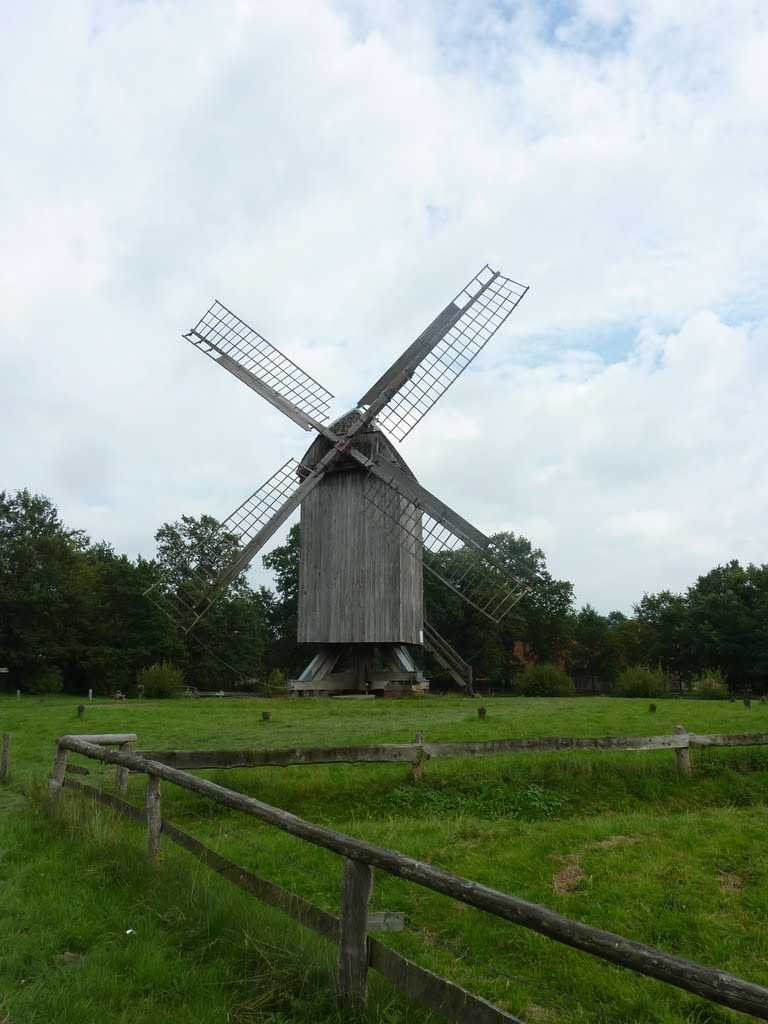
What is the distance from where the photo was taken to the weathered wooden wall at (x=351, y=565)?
25094mm

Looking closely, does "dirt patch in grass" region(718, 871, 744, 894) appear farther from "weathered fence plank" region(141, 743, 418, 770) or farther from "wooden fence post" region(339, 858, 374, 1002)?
"wooden fence post" region(339, 858, 374, 1002)

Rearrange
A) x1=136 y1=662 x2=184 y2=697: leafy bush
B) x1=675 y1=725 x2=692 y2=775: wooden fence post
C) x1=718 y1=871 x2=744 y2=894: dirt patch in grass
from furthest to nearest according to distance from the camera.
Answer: x1=136 y1=662 x2=184 y2=697: leafy bush
x1=675 y1=725 x2=692 y2=775: wooden fence post
x1=718 y1=871 x2=744 y2=894: dirt patch in grass

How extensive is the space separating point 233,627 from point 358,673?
113 ft

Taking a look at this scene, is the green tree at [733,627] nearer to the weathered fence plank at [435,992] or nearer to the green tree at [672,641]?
the green tree at [672,641]

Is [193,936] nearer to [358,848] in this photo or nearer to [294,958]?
[294,958]

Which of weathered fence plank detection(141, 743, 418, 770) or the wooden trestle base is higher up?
the wooden trestle base

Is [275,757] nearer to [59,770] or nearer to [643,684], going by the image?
[59,770]

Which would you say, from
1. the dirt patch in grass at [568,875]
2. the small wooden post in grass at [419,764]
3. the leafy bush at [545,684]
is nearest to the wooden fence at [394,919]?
the dirt patch in grass at [568,875]

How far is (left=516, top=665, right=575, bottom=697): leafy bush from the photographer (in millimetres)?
34250

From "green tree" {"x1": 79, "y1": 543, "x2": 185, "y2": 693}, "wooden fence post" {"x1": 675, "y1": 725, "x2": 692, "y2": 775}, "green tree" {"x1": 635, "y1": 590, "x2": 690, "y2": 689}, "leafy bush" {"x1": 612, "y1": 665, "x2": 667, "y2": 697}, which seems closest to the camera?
"wooden fence post" {"x1": 675, "y1": 725, "x2": 692, "y2": 775}

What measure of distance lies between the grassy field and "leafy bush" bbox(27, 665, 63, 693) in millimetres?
37124

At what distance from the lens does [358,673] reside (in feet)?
88.1

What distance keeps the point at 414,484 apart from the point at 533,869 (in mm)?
17426

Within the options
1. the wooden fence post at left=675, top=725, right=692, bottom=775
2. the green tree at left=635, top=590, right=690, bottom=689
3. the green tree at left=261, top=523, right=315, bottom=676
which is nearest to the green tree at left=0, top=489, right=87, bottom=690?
the green tree at left=261, top=523, right=315, bottom=676
